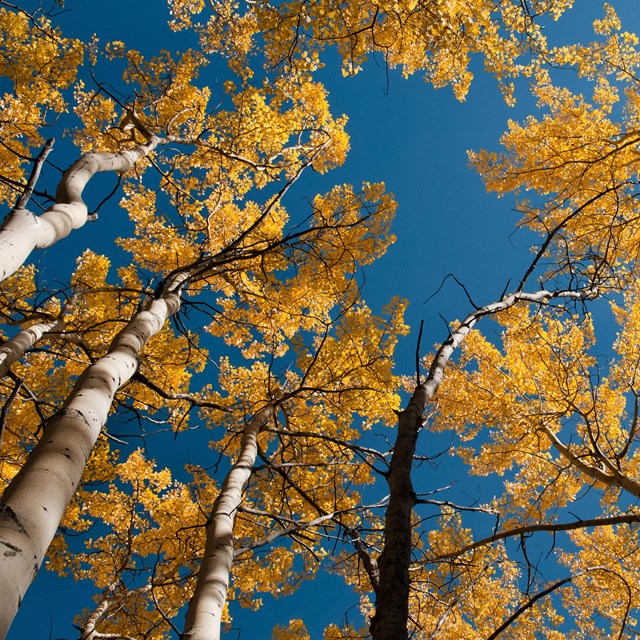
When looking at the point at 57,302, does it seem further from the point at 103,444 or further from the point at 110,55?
the point at 110,55

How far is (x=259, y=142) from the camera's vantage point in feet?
23.4

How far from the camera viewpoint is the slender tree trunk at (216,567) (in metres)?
2.09

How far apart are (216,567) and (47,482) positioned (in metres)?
1.29

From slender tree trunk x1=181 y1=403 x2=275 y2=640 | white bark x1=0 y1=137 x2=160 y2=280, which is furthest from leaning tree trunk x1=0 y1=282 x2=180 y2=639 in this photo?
slender tree trunk x1=181 y1=403 x2=275 y2=640

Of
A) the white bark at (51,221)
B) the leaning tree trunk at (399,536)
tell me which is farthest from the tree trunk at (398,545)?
the white bark at (51,221)

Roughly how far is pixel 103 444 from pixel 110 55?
571cm

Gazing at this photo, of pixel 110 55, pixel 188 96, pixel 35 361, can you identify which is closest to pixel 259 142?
pixel 188 96

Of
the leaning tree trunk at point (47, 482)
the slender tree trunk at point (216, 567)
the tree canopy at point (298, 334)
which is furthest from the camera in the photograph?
the tree canopy at point (298, 334)

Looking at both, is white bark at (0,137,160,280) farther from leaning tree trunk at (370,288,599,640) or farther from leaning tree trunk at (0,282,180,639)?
leaning tree trunk at (370,288,599,640)

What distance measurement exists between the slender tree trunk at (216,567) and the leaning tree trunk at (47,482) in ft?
3.18

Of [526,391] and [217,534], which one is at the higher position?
[526,391]

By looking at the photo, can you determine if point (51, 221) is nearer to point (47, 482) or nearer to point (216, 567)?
point (47, 482)

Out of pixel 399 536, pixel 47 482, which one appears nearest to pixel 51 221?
pixel 47 482

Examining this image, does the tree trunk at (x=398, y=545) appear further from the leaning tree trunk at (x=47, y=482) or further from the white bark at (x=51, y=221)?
the white bark at (x=51, y=221)
